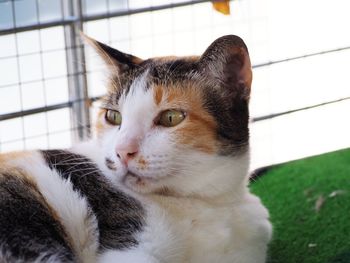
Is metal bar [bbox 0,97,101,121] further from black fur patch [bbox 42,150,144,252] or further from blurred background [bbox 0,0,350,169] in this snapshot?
black fur patch [bbox 42,150,144,252]

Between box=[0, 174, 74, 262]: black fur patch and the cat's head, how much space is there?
0.21m

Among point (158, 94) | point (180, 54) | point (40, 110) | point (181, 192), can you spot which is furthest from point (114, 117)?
point (180, 54)

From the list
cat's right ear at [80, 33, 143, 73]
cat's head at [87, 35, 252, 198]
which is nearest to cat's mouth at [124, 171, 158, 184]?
cat's head at [87, 35, 252, 198]

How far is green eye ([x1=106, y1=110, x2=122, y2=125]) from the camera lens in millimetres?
1708

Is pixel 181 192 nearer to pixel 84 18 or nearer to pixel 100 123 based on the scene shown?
pixel 100 123

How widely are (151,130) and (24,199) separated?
0.36 metres

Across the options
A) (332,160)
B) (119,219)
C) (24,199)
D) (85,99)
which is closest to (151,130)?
(119,219)

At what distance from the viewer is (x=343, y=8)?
340 cm

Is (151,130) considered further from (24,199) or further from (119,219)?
(24,199)

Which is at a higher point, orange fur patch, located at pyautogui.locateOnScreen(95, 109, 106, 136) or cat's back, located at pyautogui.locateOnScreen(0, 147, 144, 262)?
orange fur patch, located at pyautogui.locateOnScreen(95, 109, 106, 136)

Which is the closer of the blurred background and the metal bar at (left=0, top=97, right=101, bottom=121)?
the metal bar at (left=0, top=97, right=101, bottom=121)

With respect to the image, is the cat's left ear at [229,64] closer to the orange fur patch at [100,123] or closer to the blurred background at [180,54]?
the orange fur patch at [100,123]

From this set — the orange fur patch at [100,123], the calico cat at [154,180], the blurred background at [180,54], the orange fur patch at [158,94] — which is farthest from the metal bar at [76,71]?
the orange fur patch at [158,94]

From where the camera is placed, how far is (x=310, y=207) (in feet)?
7.45
